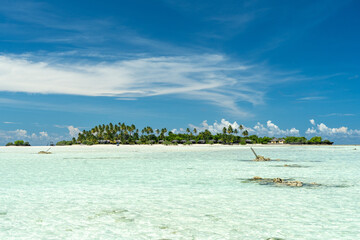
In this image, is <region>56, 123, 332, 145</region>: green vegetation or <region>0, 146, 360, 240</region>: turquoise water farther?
<region>56, 123, 332, 145</region>: green vegetation

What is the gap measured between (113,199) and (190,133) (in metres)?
136

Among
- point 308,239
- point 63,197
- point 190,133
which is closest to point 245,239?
point 308,239

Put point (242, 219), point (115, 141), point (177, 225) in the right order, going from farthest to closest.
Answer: point (115, 141) → point (242, 219) → point (177, 225)

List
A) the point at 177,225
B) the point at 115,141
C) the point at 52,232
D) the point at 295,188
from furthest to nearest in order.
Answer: the point at 115,141
the point at 295,188
the point at 177,225
the point at 52,232

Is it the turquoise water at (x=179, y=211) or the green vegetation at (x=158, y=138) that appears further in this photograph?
the green vegetation at (x=158, y=138)

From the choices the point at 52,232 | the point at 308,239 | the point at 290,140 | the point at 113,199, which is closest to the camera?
the point at 308,239

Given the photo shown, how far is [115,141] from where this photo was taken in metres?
134

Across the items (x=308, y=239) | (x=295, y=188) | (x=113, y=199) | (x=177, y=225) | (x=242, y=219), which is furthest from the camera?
(x=295, y=188)

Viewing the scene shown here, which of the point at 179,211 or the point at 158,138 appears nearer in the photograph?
the point at 179,211

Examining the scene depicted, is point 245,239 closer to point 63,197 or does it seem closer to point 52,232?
point 52,232

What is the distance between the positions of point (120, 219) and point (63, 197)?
4752mm

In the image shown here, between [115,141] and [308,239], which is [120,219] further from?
[115,141]

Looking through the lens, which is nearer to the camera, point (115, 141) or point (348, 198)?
point (348, 198)

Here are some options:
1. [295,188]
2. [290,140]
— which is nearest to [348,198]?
[295,188]
